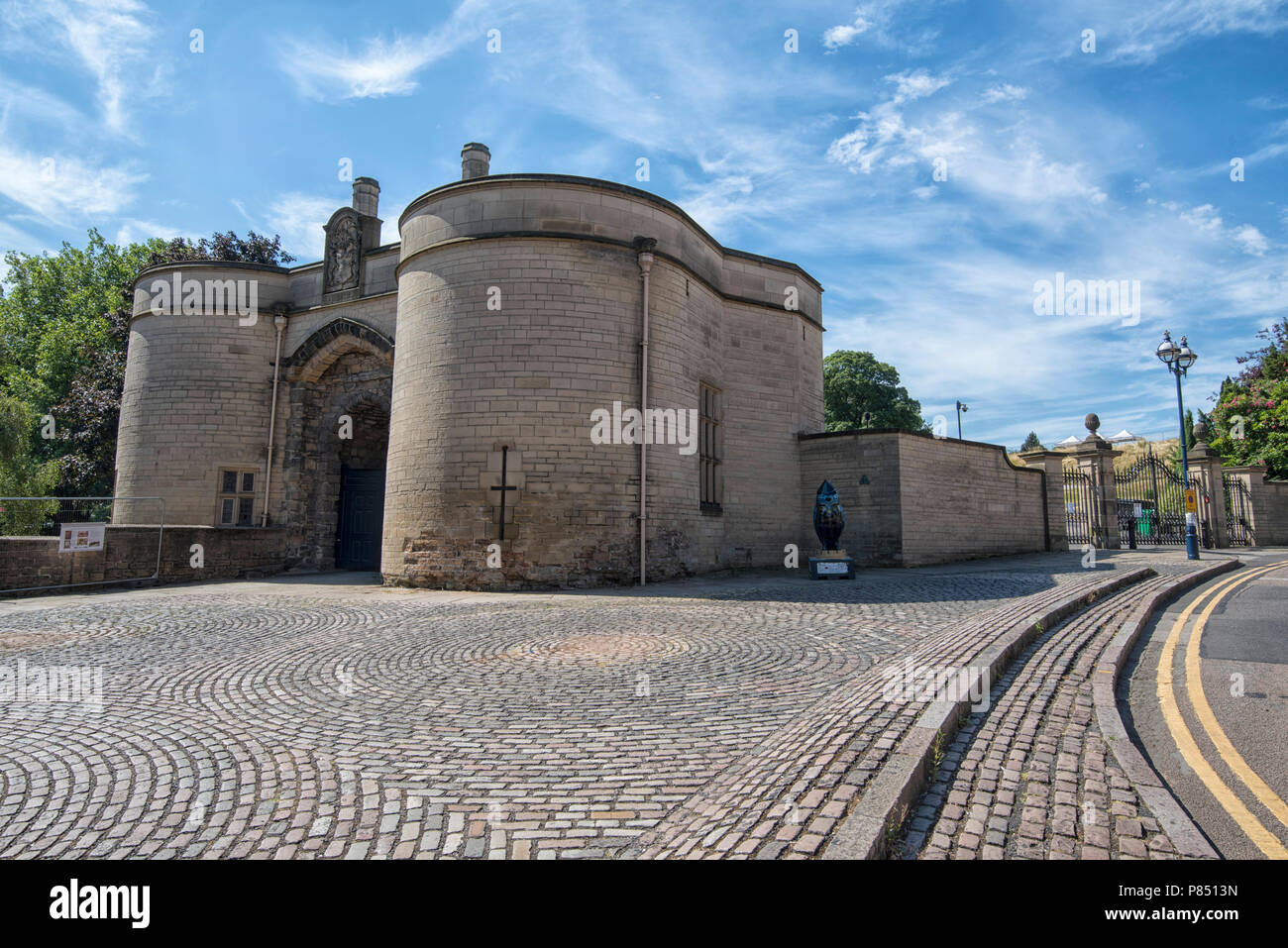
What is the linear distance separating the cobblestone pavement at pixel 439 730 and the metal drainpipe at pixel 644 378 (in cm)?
435

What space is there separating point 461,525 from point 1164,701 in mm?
10804

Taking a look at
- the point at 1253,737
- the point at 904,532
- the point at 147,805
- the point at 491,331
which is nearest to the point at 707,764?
the point at 147,805

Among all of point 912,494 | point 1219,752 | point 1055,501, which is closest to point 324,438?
point 912,494

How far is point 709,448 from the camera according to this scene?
1666 cm

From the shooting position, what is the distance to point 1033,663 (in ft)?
18.7

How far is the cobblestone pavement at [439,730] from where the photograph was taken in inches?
111

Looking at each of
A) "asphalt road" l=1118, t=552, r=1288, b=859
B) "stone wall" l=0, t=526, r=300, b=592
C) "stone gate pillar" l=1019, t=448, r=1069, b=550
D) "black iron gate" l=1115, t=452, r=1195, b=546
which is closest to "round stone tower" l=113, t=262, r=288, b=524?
"stone wall" l=0, t=526, r=300, b=592

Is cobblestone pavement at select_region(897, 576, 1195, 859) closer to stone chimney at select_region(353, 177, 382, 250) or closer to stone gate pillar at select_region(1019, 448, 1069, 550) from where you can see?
stone gate pillar at select_region(1019, 448, 1069, 550)

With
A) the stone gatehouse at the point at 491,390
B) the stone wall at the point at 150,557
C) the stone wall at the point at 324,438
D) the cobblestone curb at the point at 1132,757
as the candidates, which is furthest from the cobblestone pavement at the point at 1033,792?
the stone wall at the point at 324,438

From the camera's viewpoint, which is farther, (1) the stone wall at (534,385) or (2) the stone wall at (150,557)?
(1) the stone wall at (534,385)

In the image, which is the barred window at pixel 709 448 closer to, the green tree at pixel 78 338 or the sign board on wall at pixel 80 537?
the sign board on wall at pixel 80 537

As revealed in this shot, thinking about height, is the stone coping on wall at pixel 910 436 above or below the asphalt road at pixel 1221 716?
above

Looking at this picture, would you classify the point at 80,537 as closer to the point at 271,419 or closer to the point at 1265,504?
the point at 271,419
